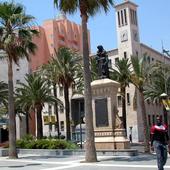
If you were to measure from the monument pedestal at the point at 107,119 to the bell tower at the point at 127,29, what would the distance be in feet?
149

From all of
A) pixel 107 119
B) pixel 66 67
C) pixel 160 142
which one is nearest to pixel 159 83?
pixel 66 67

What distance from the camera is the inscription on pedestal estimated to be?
24266mm

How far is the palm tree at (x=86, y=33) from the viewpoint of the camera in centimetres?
1986

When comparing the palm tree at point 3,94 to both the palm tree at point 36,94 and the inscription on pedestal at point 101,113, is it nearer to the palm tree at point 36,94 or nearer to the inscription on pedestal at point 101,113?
the palm tree at point 36,94

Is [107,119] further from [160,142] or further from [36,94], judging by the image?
[36,94]

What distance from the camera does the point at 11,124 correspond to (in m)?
26.9

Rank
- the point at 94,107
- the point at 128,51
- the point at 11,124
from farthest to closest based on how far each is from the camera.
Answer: the point at 128,51, the point at 11,124, the point at 94,107

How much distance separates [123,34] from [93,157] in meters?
53.1

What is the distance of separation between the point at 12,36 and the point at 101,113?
800 cm

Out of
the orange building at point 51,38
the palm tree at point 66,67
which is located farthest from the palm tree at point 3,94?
the orange building at point 51,38

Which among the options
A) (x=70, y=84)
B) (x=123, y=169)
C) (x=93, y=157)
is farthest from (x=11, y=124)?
(x=70, y=84)

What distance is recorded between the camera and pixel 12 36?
26.9 metres

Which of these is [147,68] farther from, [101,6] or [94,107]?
[101,6]

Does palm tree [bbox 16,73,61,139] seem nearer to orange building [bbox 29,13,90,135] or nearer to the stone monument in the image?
the stone monument
